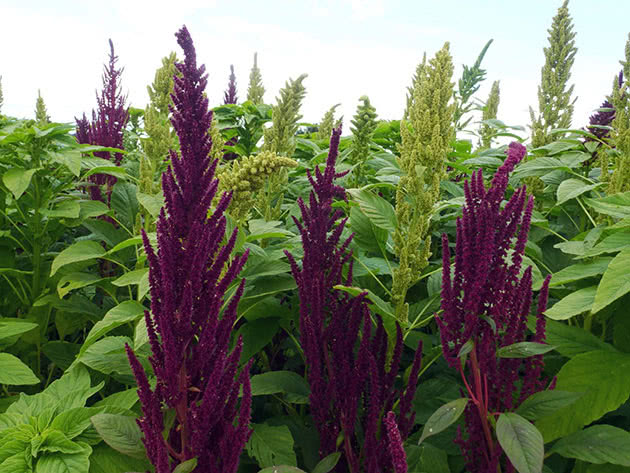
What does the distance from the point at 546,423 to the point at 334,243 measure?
2.82ft

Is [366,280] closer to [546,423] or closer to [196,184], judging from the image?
[546,423]

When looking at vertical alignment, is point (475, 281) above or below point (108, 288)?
above

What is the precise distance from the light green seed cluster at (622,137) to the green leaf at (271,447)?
5.52 feet

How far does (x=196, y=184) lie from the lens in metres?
1.16

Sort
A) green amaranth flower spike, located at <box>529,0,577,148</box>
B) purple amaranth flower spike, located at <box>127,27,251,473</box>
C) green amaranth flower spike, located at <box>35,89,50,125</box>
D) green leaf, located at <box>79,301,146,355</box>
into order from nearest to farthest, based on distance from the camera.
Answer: purple amaranth flower spike, located at <box>127,27,251,473</box> → green leaf, located at <box>79,301,146,355</box> → green amaranth flower spike, located at <box>529,0,577,148</box> → green amaranth flower spike, located at <box>35,89,50,125</box>

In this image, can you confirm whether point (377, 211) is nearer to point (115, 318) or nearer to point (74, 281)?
point (115, 318)

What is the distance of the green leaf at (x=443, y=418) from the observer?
125 cm

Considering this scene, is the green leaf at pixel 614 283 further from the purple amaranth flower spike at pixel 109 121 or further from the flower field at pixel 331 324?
the purple amaranth flower spike at pixel 109 121

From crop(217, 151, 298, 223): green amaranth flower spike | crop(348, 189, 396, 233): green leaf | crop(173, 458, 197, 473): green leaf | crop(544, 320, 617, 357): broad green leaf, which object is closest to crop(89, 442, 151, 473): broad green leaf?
crop(173, 458, 197, 473): green leaf

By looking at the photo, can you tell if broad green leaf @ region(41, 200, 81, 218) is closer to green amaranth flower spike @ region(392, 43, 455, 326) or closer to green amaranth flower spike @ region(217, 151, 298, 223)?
green amaranth flower spike @ region(217, 151, 298, 223)

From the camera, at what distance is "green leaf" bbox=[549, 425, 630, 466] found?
1.34 m

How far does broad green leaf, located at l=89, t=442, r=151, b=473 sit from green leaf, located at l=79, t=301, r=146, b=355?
0.38 m

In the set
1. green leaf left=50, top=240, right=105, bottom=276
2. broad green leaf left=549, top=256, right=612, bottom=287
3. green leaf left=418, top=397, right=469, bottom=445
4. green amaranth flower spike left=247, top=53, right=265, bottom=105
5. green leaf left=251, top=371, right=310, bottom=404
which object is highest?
green amaranth flower spike left=247, top=53, right=265, bottom=105

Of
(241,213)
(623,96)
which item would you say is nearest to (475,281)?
(241,213)
